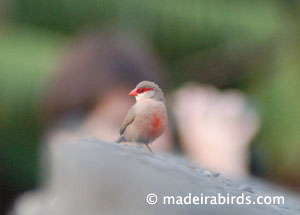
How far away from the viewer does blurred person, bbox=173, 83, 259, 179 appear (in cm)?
31

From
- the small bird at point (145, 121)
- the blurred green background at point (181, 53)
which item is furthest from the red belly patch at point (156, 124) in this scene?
the blurred green background at point (181, 53)

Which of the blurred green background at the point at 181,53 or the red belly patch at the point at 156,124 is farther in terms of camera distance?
the blurred green background at the point at 181,53

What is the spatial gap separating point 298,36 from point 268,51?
5.5 inches

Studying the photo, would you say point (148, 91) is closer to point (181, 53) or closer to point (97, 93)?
point (97, 93)

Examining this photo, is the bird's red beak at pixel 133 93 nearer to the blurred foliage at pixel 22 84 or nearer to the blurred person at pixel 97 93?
the blurred person at pixel 97 93

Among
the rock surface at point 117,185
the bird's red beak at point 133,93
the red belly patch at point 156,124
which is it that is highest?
the bird's red beak at point 133,93

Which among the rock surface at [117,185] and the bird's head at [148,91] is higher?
the bird's head at [148,91]

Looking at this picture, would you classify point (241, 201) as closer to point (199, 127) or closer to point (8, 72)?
point (199, 127)

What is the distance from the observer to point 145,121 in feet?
0.76

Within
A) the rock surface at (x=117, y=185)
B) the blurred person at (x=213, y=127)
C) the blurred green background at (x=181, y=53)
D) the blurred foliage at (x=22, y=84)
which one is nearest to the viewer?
the rock surface at (x=117, y=185)

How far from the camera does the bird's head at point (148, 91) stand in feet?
0.80

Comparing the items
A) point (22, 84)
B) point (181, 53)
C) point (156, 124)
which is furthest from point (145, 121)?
point (22, 84)

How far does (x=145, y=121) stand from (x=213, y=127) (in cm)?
9

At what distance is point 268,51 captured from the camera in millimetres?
1396
